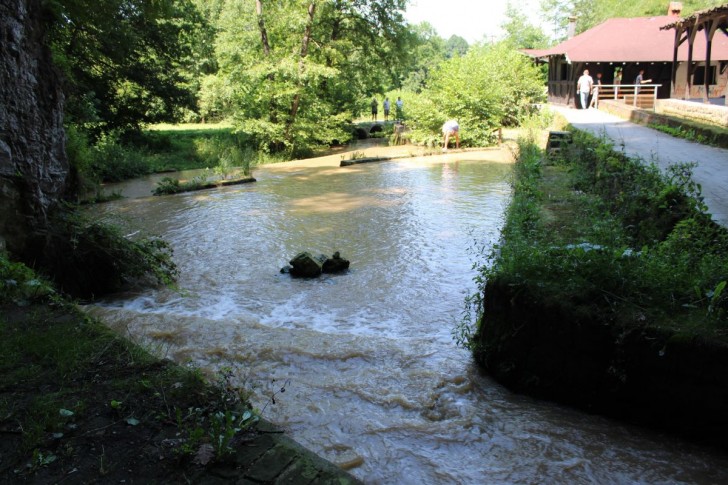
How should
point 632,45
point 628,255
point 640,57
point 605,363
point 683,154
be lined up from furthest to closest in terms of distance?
point 632,45 → point 640,57 → point 683,154 → point 628,255 → point 605,363

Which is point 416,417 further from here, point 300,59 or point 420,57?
point 420,57

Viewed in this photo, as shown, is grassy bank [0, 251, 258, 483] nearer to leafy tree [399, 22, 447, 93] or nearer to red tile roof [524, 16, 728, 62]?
leafy tree [399, 22, 447, 93]

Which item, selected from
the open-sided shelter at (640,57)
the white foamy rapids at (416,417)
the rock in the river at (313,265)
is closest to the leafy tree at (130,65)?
the rock in the river at (313,265)

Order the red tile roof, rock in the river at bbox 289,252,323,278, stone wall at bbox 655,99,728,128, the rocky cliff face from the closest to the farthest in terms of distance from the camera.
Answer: the rocky cliff face < rock in the river at bbox 289,252,323,278 < stone wall at bbox 655,99,728,128 < the red tile roof

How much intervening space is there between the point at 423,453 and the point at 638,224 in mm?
4439

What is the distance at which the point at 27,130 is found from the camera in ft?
24.0

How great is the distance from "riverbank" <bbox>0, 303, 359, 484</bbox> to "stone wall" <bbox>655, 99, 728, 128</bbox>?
15380mm

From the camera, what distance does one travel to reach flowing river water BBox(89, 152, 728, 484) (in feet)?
13.2

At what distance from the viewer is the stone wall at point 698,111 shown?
14.8 meters

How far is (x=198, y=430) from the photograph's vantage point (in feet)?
9.79

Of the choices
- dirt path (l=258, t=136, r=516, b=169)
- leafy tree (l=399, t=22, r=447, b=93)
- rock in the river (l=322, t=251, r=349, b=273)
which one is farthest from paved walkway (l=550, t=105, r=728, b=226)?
leafy tree (l=399, t=22, r=447, b=93)

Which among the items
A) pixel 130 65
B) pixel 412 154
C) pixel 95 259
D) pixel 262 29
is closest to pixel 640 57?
pixel 412 154

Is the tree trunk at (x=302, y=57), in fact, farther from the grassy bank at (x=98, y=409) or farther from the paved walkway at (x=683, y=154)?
the grassy bank at (x=98, y=409)

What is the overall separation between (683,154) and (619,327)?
9.28 metres
